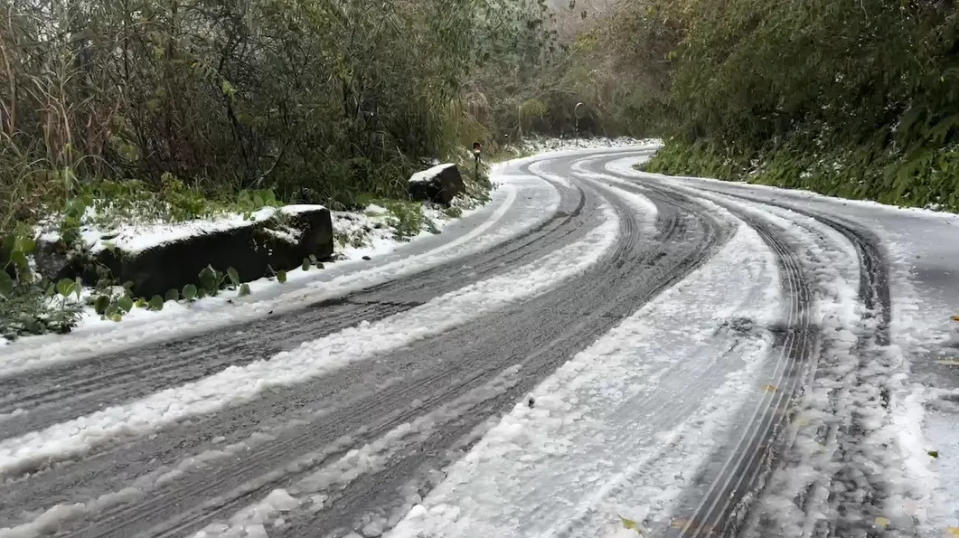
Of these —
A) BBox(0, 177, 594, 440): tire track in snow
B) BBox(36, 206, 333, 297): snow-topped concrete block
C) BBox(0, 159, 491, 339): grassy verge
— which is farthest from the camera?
BBox(36, 206, 333, 297): snow-topped concrete block

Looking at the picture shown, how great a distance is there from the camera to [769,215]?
859cm

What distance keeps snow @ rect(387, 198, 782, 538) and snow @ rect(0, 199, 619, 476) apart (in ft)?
3.33

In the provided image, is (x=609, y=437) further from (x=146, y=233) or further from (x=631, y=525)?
(x=146, y=233)

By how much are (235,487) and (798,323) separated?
323 cm

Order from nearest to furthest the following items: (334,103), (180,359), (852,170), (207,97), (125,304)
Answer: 1. (180,359)
2. (125,304)
3. (207,97)
4. (334,103)
5. (852,170)

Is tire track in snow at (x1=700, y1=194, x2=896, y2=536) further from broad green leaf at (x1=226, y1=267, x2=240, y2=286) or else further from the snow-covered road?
broad green leaf at (x1=226, y1=267, x2=240, y2=286)

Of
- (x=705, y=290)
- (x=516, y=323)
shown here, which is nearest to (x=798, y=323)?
(x=705, y=290)

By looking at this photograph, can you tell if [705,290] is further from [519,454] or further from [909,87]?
[909,87]

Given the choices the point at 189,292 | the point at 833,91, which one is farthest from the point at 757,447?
the point at 833,91

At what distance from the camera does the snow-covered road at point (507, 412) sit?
1920 millimetres

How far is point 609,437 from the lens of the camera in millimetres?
2387

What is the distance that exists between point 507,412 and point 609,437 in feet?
1.46

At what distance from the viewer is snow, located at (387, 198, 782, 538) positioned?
1897mm

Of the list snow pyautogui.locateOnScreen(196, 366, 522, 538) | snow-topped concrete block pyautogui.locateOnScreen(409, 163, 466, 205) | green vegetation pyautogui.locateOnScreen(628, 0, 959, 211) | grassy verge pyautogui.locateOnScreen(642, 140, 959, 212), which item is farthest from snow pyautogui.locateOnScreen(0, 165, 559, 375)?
green vegetation pyautogui.locateOnScreen(628, 0, 959, 211)
